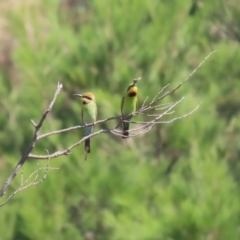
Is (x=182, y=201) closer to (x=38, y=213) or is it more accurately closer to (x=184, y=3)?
(x=38, y=213)

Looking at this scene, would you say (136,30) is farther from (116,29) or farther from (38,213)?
(38,213)

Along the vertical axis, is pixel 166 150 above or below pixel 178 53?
below

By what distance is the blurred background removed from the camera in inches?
157

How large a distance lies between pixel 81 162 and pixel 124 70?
57cm

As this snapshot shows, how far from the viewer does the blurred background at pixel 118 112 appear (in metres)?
4.00

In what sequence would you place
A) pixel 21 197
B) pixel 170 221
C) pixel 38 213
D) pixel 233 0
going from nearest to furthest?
1. pixel 170 221
2. pixel 38 213
3. pixel 21 197
4. pixel 233 0

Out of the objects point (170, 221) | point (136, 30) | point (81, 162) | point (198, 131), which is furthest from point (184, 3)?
point (170, 221)

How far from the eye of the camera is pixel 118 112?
13.1 ft

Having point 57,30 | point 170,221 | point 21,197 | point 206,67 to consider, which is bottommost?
point 170,221

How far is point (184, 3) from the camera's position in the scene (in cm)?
434

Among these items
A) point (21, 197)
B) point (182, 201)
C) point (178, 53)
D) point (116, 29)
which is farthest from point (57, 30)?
point (182, 201)

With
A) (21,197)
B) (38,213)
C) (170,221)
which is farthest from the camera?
(21,197)

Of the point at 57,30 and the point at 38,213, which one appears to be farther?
the point at 57,30

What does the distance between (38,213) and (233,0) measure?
5.92 ft
